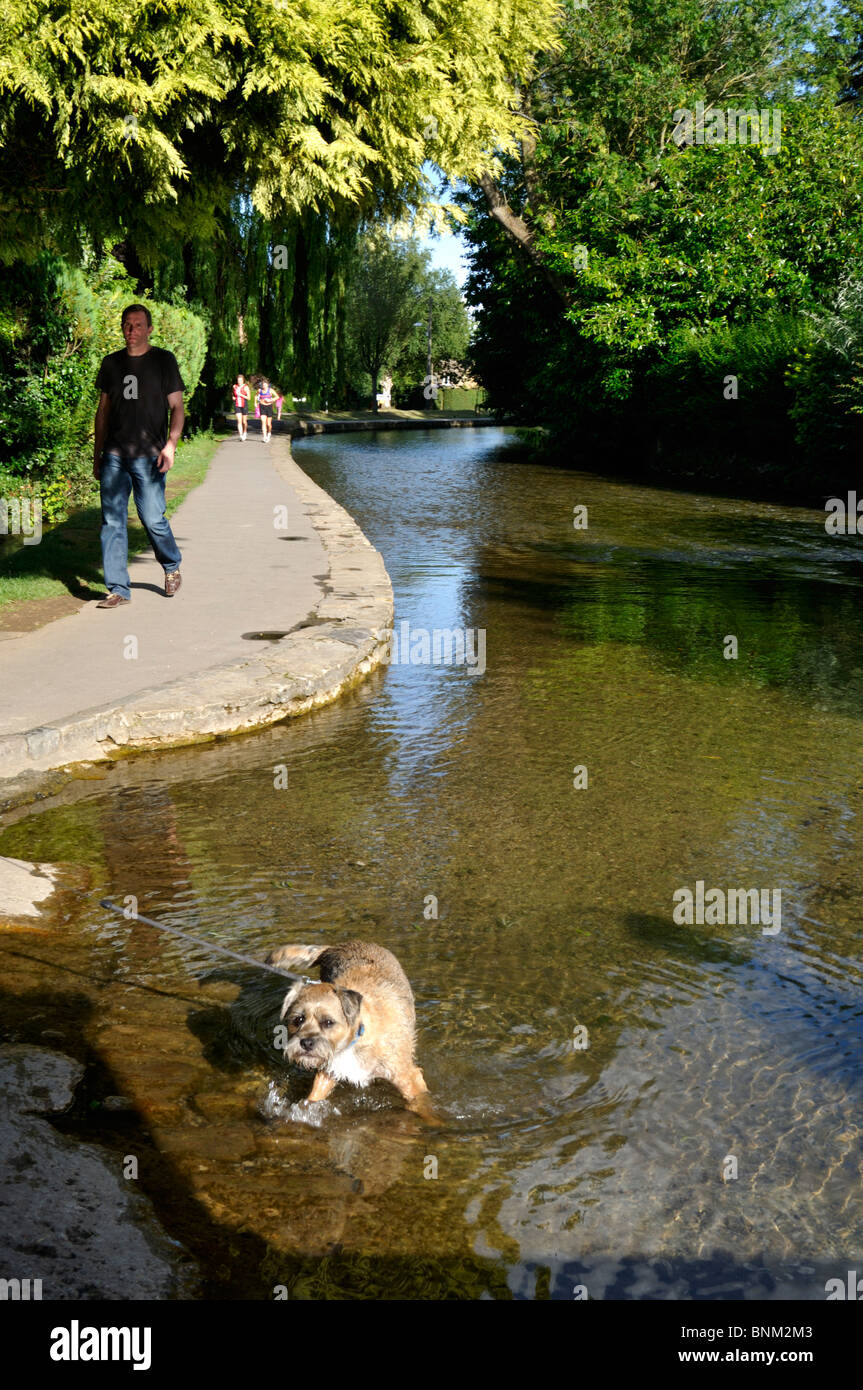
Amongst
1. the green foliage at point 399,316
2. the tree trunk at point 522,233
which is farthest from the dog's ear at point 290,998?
the green foliage at point 399,316

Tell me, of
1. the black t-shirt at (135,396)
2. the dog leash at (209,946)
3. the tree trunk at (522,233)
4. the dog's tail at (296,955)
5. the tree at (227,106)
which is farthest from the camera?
the tree trunk at (522,233)

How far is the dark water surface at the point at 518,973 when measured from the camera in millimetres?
2809

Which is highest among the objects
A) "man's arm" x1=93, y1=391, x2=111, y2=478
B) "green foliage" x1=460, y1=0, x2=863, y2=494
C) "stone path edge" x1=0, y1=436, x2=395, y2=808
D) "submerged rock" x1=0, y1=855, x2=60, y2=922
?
"green foliage" x1=460, y1=0, x2=863, y2=494

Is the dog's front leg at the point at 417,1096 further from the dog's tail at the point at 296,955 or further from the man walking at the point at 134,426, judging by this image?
the man walking at the point at 134,426

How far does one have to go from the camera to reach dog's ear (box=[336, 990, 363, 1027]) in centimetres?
320

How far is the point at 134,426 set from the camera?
8.18 metres

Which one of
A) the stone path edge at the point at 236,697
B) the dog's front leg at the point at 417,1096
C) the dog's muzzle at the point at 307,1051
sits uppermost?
the stone path edge at the point at 236,697

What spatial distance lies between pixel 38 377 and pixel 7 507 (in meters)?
1.28

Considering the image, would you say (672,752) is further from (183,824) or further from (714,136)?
(714,136)

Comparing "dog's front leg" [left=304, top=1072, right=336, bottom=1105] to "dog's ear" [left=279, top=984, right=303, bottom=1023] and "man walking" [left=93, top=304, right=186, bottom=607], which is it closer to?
"dog's ear" [left=279, top=984, right=303, bottom=1023]

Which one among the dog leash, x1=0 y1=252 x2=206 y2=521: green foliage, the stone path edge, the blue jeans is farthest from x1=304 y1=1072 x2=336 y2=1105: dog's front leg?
x1=0 y1=252 x2=206 y2=521: green foliage

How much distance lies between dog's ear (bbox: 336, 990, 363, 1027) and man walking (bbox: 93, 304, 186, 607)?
5.64 metres

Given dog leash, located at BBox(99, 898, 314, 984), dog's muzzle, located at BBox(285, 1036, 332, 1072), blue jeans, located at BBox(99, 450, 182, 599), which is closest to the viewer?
dog's muzzle, located at BBox(285, 1036, 332, 1072)

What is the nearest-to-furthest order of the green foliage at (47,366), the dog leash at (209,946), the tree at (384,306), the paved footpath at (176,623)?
the dog leash at (209,946), the paved footpath at (176,623), the green foliage at (47,366), the tree at (384,306)
